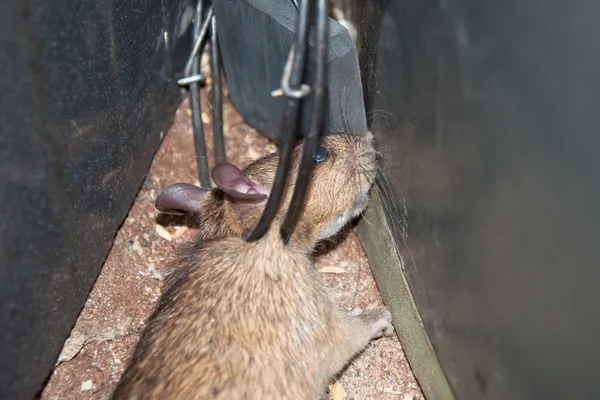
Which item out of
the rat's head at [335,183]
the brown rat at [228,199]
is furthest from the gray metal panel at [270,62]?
the brown rat at [228,199]

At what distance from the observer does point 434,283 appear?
3334 millimetres

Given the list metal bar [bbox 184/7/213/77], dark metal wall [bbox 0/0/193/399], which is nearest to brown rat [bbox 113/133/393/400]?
dark metal wall [bbox 0/0/193/399]

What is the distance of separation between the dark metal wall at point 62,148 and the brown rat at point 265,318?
1.65 ft

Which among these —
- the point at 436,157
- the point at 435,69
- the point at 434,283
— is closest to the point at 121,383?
the point at 434,283

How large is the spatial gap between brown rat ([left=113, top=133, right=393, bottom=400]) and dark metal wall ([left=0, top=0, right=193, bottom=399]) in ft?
1.65

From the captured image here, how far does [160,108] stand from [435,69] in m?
2.20

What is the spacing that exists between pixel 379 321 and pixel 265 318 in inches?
34.9

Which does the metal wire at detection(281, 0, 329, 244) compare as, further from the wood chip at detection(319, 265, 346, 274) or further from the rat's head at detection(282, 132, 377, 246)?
the wood chip at detection(319, 265, 346, 274)

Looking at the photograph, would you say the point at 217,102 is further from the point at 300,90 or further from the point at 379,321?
the point at 300,90

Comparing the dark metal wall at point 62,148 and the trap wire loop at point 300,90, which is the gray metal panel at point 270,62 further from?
the trap wire loop at point 300,90

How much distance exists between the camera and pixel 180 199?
380 centimetres

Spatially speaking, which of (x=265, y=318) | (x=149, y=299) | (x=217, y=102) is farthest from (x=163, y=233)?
(x=265, y=318)

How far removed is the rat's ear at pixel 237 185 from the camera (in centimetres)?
306

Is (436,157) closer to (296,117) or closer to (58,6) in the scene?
(296,117)
